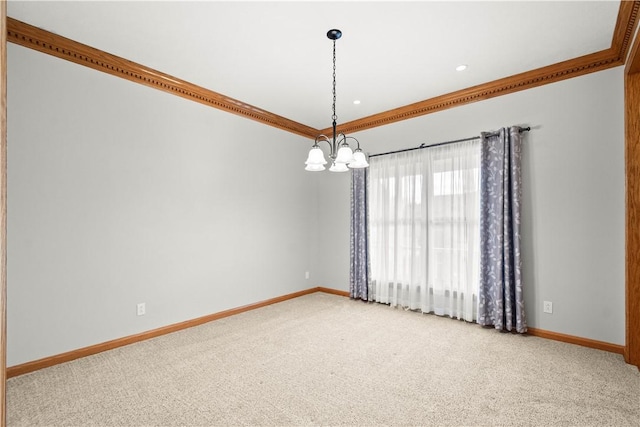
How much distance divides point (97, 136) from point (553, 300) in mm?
4719

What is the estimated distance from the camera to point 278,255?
4.68 meters

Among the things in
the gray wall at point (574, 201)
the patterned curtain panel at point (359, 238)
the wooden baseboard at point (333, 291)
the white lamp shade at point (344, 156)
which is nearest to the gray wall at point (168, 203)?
the gray wall at point (574, 201)

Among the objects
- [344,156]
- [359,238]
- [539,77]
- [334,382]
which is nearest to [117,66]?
[344,156]

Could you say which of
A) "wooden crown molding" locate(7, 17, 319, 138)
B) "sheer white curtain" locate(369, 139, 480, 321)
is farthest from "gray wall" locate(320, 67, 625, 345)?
"wooden crown molding" locate(7, 17, 319, 138)

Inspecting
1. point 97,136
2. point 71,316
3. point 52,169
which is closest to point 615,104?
point 97,136

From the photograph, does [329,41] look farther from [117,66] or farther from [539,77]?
[539,77]

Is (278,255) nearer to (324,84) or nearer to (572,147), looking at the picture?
(324,84)

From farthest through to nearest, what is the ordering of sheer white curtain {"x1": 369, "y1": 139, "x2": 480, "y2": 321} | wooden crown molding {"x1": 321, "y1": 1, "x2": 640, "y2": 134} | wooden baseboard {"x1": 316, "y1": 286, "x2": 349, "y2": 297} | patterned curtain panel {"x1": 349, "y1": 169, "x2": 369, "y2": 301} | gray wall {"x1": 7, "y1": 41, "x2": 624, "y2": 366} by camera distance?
wooden baseboard {"x1": 316, "y1": 286, "x2": 349, "y2": 297}, patterned curtain panel {"x1": 349, "y1": 169, "x2": 369, "y2": 301}, sheer white curtain {"x1": 369, "y1": 139, "x2": 480, "y2": 321}, gray wall {"x1": 7, "y1": 41, "x2": 624, "y2": 366}, wooden crown molding {"x1": 321, "y1": 1, "x2": 640, "y2": 134}

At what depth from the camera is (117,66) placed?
2.99 m

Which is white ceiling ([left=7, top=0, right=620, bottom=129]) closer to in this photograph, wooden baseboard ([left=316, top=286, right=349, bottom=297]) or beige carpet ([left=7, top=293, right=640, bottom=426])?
beige carpet ([left=7, top=293, right=640, bottom=426])

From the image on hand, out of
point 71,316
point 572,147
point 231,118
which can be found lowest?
point 71,316

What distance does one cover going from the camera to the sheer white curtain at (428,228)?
3719 mm

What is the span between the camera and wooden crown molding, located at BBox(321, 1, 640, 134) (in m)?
2.46

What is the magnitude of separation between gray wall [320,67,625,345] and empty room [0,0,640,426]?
17mm
